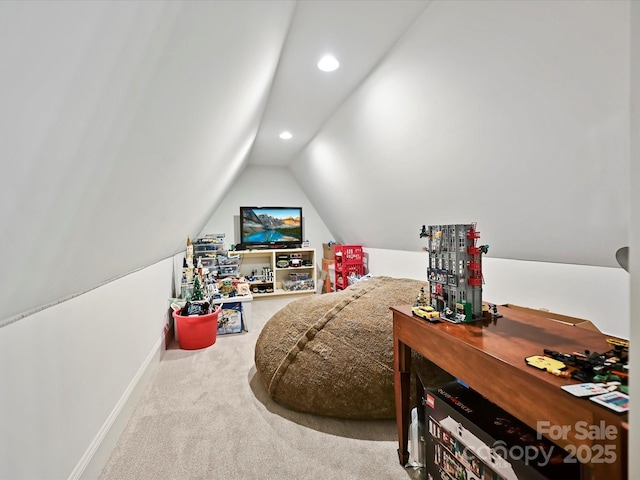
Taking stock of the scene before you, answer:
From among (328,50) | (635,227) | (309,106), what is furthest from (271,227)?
(635,227)

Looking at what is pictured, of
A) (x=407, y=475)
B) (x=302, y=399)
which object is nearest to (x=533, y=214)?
(x=407, y=475)

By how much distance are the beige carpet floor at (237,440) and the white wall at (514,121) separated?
60.2 inches

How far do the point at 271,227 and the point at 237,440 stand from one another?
3.99 meters

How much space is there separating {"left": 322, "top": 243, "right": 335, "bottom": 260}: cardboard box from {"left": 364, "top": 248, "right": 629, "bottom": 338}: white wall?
290 centimetres

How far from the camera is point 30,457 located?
0.90 m

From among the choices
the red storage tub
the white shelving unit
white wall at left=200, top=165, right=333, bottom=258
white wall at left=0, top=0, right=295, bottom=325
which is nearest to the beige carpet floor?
the red storage tub

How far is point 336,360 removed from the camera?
1.78 m

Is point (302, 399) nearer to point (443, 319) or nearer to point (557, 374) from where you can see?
point (443, 319)

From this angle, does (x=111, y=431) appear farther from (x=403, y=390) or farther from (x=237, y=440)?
(x=403, y=390)

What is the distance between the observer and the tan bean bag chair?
166 cm

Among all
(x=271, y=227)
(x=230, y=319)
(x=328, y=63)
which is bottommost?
(x=230, y=319)

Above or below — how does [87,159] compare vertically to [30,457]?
above

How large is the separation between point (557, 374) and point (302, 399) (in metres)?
1.37

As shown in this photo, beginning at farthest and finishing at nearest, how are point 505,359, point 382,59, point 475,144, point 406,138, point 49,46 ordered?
point 406,138
point 382,59
point 475,144
point 505,359
point 49,46
